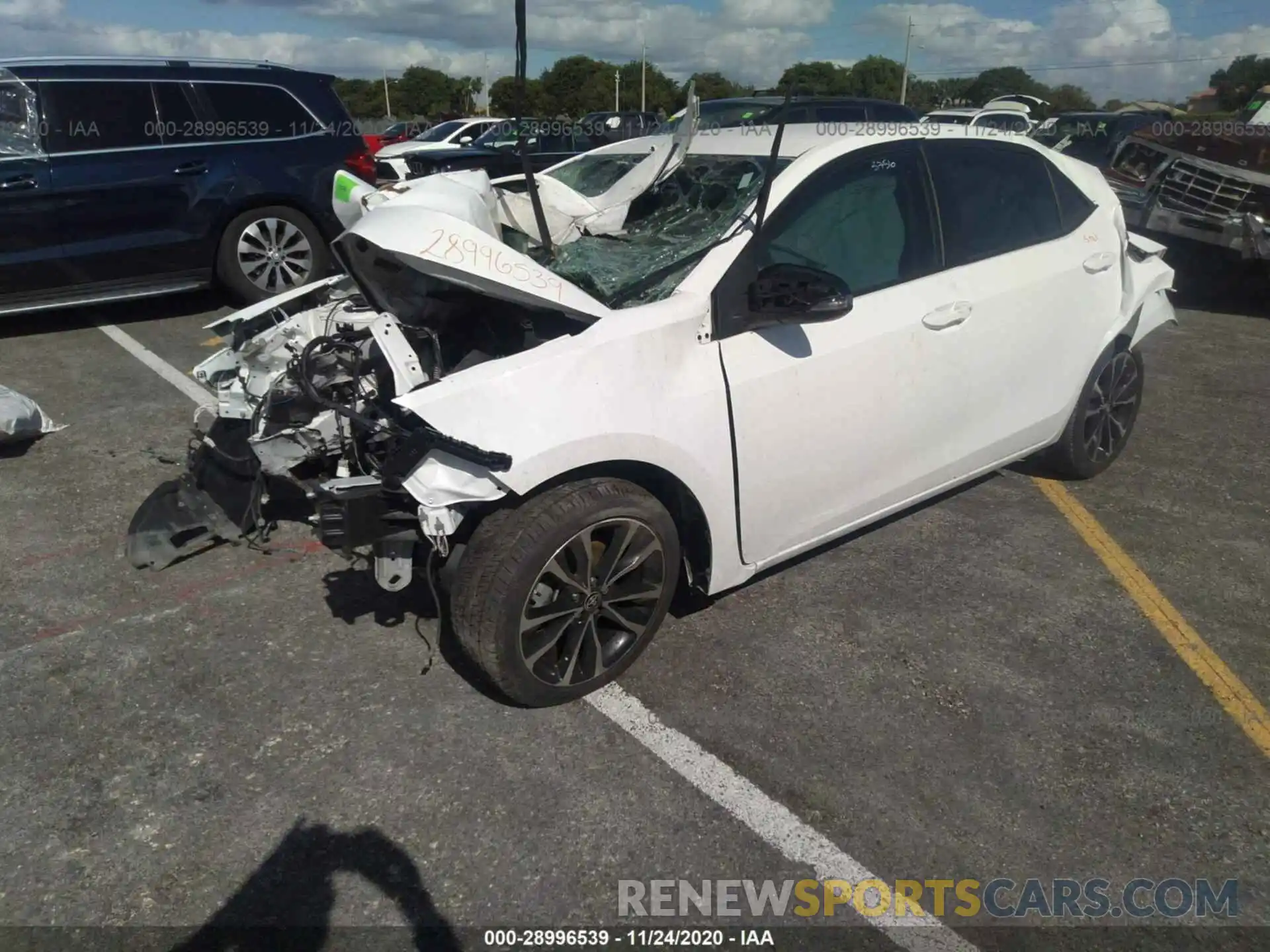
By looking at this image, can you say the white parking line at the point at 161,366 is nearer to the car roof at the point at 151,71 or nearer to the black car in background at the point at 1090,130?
the car roof at the point at 151,71

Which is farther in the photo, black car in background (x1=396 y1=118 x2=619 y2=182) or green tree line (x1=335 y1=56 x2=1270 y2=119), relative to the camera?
green tree line (x1=335 y1=56 x2=1270 y2=119)

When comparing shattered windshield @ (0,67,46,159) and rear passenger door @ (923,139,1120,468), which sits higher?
shattered windshield @ (0,67,46,159)

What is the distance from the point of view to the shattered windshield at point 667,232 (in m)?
3.16

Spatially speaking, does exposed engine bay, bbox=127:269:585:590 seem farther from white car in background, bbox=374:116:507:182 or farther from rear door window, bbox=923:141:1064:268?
white car in background, bbox=374:116:507:182

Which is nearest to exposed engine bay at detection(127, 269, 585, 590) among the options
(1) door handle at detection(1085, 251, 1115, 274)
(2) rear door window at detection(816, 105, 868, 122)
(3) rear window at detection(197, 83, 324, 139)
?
(1) door handle at detection(1085, 251, 1115, 274)

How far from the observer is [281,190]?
291 inches

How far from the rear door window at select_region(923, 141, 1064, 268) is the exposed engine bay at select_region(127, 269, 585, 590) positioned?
1.66 metres

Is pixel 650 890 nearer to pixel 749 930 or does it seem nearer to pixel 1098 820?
pixel 749 930

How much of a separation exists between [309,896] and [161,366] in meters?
4.98

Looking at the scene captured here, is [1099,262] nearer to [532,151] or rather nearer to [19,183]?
[19,183]

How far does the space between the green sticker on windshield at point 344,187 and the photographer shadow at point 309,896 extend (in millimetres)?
2306

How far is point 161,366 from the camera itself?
6340 mm

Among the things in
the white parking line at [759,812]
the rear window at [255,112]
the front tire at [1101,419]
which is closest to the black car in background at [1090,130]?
the front tire at [1101,419]
